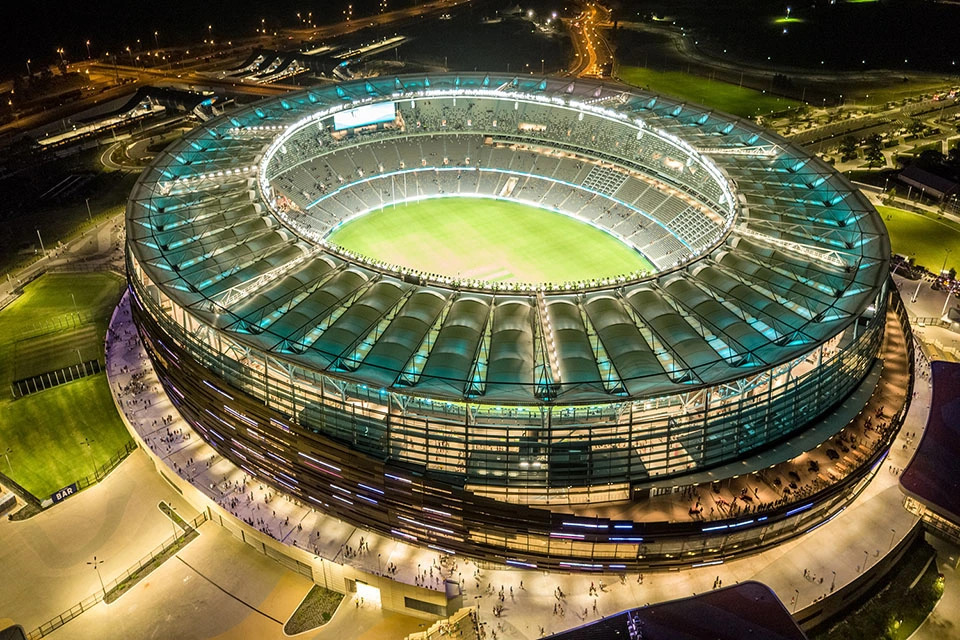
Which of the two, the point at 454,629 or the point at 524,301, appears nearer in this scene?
the point at 454,629

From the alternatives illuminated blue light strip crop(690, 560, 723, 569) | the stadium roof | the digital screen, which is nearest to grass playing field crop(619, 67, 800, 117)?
the digital screen

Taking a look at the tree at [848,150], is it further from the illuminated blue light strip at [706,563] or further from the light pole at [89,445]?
the light pole at [89,445]

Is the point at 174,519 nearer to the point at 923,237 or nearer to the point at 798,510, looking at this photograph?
the point at 798,510

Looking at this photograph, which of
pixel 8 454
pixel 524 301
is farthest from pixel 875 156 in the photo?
pixel 8 454

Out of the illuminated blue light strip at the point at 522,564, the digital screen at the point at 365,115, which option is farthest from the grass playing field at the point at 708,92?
the illuminated blue light strip at the point at 522,564

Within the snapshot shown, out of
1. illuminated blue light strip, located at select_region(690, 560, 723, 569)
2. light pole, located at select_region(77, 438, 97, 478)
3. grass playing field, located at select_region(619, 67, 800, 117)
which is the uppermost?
grass playing field, located at select_region(619, 67, 800, 117)

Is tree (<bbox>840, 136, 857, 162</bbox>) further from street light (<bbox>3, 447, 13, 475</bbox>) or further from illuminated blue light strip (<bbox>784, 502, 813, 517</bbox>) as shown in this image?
street light (<bbox>3, 447, 13, 475</bbox>)
